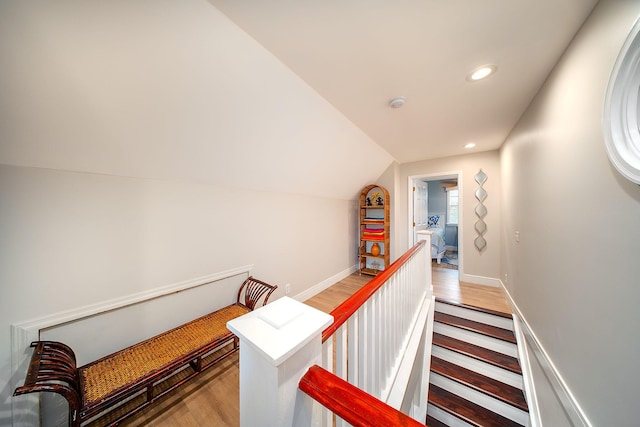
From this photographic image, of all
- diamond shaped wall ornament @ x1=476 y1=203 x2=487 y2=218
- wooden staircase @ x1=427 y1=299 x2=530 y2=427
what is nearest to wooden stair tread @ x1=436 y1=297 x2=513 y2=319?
wooden staircase @ x1=427 y1=299 x2=530 y2=427

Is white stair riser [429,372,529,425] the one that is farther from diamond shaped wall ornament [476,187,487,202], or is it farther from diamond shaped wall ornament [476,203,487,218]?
diamond shaped wall ornament [476,187,487,202]

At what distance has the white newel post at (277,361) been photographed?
1.68 ft

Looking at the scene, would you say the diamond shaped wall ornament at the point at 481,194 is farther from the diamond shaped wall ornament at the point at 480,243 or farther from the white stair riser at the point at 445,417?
the white stair riser at the point at 445,417

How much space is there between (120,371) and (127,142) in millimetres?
1561

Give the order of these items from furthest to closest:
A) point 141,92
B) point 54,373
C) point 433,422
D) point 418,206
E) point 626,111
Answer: point 418,206 < point 433,422 < point 141,92 < point 54,373 < point 626,111

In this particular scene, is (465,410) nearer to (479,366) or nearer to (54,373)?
(479,366)

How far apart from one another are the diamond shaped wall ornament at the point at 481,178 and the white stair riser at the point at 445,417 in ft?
10.4

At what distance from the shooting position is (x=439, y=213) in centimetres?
618

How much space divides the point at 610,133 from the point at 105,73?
249 cm

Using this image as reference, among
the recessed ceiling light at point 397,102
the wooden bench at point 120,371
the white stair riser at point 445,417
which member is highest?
A: the recessed ceiling light at point 397,102

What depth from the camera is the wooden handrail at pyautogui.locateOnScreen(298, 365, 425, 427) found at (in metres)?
0.43

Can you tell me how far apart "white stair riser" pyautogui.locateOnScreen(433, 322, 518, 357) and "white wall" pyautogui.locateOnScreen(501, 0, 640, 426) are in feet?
1.97

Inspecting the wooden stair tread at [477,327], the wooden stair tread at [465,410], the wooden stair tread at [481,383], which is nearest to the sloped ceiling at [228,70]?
the wooden stair tread at [477,327]

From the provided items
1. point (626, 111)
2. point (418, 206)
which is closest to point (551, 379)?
point (626, 111)
